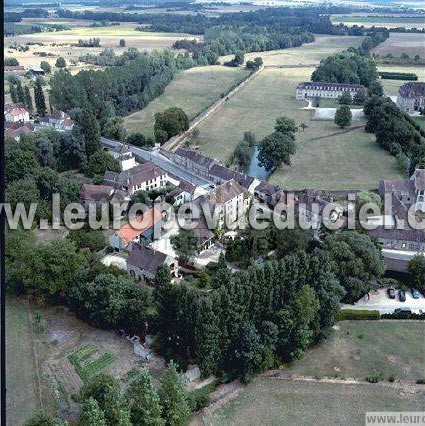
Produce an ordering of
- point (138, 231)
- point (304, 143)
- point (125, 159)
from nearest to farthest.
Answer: point (138, 231) < point (125, 159) < point (304, 143)

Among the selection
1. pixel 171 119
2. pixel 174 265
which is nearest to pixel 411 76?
pixel 171 119

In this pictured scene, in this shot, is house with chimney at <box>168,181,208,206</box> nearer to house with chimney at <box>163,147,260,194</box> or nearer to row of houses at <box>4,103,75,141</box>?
house with chimney at <box>163,147,260,194</box>

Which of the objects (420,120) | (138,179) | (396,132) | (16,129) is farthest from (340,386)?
(420,120)

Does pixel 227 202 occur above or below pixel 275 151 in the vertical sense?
below

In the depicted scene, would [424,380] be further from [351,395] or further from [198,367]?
[198,367]

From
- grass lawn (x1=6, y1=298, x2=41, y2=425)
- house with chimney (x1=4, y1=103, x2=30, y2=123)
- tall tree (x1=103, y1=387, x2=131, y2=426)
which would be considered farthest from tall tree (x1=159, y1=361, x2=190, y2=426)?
house with chimney (x1=4, y1=103, x2=30, y2=123)

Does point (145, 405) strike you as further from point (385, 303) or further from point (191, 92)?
point (191, 92)
